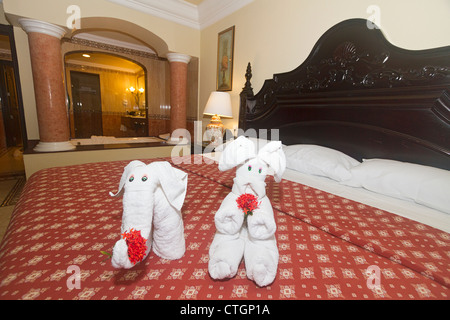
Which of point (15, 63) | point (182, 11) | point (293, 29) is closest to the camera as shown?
point (293, 29)

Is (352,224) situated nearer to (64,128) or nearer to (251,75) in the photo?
(251,75)

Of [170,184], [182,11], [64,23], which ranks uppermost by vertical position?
[182,11]

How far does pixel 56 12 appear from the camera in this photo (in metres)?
3.13

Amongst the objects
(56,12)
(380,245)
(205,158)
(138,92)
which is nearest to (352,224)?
(380,245)

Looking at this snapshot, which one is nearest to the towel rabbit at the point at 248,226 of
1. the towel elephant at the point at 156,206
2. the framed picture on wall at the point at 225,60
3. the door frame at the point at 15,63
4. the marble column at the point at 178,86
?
the towel elephant at the point at 156,206

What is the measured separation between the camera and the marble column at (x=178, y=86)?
173 inches

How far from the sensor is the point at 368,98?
203 cm

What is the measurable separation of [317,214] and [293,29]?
248 cm

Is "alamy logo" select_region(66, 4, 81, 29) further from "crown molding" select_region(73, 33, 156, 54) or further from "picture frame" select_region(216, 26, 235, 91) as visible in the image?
"picture frame" select_region(216, 26, 235, 91)

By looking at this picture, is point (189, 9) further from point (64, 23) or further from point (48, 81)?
point (48, 81)

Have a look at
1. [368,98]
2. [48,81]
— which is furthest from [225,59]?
[48,81]

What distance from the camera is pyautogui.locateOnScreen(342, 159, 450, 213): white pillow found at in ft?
4.44

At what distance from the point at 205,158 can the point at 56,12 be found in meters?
3.10

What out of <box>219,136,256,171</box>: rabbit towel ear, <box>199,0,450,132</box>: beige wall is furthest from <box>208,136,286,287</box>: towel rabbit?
<box>199,0,450,132</box>: beige wall
